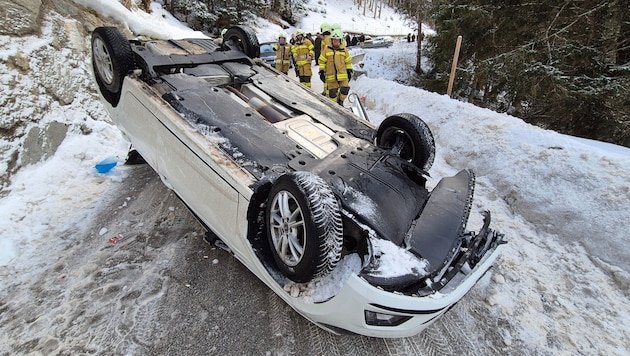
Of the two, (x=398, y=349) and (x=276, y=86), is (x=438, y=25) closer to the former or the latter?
(x=276, y=86)

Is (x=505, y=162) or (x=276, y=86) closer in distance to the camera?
(x=276, y=86)

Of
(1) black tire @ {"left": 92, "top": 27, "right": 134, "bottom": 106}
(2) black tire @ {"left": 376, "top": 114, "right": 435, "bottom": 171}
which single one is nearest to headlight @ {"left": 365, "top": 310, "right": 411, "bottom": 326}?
(2) black tire @ {"left": 376, "top": 114, "right": 435, "bottom": 171}

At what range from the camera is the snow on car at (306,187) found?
6.69ft

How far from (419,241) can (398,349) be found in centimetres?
75

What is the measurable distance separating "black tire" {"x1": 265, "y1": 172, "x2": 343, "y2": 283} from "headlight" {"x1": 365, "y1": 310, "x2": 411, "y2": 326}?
35cm

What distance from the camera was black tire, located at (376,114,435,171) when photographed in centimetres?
321

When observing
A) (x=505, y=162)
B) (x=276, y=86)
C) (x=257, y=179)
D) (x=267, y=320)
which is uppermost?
(x=276, y=86)

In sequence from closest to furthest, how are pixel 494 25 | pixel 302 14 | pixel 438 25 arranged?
pixel 494 25 < pixel 438 25 < pixel 302 14

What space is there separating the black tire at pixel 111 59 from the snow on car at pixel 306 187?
0.01 metres

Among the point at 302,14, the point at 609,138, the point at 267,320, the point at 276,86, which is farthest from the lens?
the point at 302,14

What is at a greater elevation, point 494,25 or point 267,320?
point 494,25

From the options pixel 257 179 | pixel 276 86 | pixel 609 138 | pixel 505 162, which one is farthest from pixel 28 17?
pixel 609 138

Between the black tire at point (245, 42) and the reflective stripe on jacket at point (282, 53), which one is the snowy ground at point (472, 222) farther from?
the reflective stripe on jacket at point (282, 53)

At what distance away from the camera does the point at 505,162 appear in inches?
174
